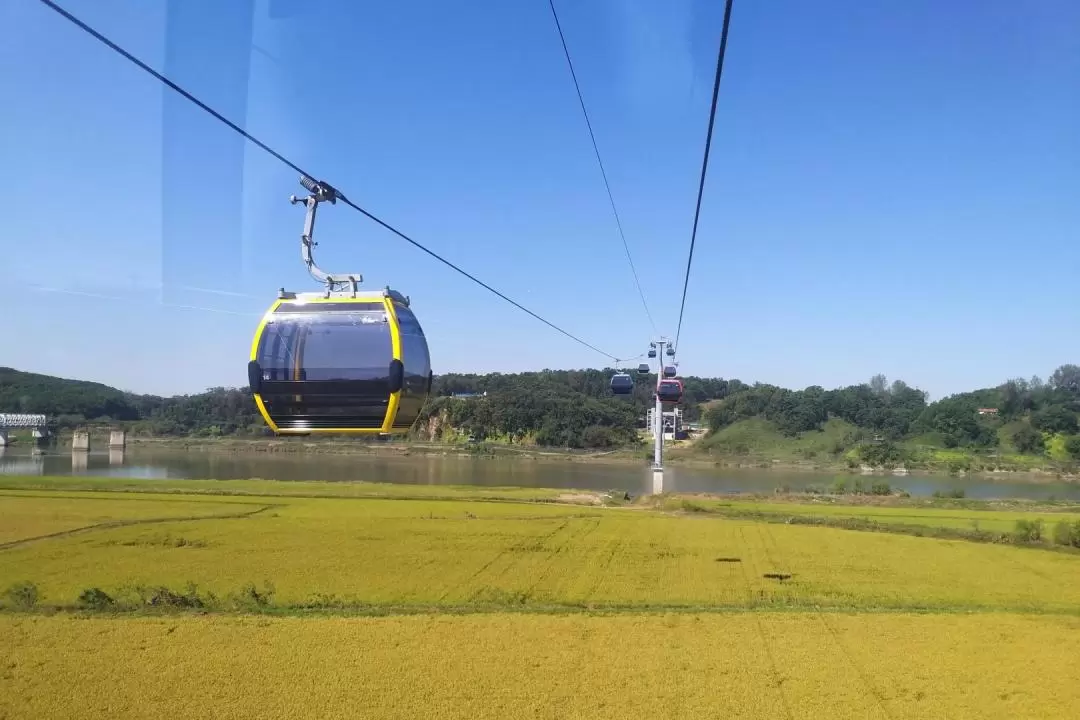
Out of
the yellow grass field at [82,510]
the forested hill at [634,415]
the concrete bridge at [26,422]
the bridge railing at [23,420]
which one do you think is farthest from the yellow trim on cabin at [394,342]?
the bridge railing at [23,420]

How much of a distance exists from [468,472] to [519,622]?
58.8 metres

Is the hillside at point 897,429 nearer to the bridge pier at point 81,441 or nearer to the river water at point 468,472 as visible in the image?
the river water at point 468,472

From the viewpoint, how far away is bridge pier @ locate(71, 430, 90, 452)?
85.3 m

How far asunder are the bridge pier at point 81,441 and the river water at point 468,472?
Result: 3.78 feet

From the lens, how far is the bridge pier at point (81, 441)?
85.3 meters

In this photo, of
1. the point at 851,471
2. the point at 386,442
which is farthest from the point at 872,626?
the point at 386,442

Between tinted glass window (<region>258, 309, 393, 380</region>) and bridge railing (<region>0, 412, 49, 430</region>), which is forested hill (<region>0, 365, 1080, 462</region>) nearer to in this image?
bridge railing (<region>0, 412, 49, 430</region>)

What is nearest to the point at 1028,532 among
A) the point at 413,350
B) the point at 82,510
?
the point at 413,350

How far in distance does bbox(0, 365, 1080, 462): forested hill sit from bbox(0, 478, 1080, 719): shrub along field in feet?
135

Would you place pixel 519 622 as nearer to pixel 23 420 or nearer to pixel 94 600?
pixel 94 600

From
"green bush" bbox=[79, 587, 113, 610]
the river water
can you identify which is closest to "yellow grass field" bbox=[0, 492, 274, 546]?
"green bush" bbox=[79, 587, 113, 610]

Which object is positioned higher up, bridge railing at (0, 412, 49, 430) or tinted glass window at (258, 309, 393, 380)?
tinted glass window at (258, 309, 393, 380)

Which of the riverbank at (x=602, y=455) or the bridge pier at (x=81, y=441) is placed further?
the riverbank at (x=602, y=455)

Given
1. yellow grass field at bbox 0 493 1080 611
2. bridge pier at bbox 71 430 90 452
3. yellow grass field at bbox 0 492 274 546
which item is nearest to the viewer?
yellow grass field at bbox 0 493 1080 611
